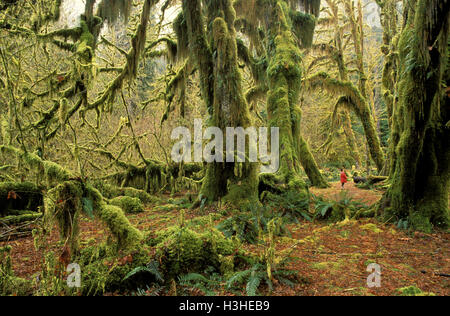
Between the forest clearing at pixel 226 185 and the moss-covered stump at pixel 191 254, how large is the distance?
15 millimetres

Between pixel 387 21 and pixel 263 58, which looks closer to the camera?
pixel 263 58

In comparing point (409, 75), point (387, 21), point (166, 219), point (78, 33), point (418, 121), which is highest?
point (387, 21)

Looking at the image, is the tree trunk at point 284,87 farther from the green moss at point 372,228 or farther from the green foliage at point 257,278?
the green foliage at point 257,278

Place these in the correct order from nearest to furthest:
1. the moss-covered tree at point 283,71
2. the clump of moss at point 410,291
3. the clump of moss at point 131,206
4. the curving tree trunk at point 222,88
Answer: the clump of moss at point 410,291, the curving tree trunk at point 222,88, the moss-covered tree at point 283,71, the clump of moss at point 131,206

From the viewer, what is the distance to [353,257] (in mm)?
3789

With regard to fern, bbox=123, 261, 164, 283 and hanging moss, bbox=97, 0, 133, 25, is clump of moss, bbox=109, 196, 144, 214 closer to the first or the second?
hanging moss, bbox=97, 0, 133, 25

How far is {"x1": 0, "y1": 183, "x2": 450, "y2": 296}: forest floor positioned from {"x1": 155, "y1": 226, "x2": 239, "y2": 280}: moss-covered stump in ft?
1.68

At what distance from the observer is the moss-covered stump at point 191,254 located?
3156 mm

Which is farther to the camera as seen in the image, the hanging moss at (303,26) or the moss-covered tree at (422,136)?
the hanging moss at (303,26)

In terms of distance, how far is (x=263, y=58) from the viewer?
937 cm

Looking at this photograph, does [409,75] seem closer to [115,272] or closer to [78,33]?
[115,272]

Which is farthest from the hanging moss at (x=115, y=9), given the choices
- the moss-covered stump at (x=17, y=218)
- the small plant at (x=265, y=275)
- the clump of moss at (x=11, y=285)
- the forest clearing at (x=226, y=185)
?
the small plant at (x=265, y=275)
